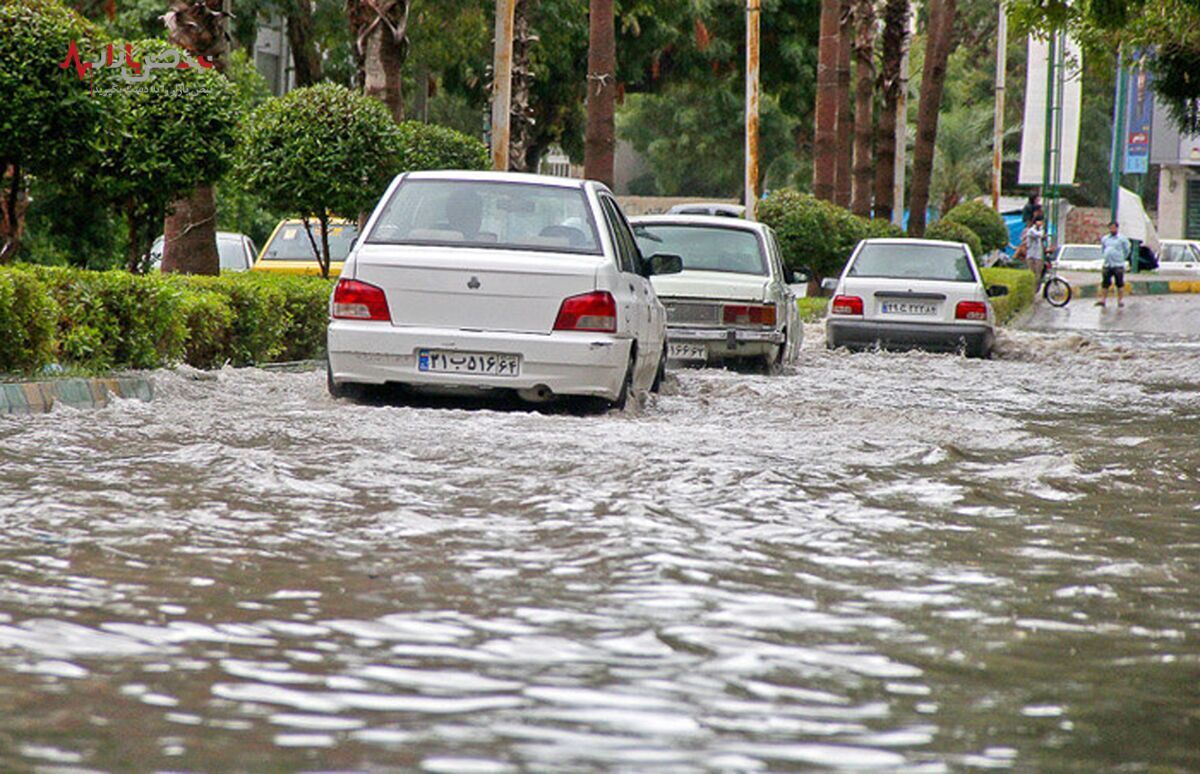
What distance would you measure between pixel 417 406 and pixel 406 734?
759cm

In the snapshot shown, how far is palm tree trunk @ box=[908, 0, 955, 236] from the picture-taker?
45.2 meters

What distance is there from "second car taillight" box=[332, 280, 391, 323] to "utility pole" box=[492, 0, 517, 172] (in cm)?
1334

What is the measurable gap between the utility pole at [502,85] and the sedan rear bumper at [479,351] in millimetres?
13448

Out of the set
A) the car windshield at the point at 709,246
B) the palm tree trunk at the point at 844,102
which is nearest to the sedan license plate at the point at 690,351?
the car windshield at the point at 709,246

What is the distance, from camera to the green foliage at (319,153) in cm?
2005

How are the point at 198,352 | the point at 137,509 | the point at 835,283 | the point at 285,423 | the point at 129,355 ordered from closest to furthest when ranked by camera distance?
the point at 137,509 → the point at 285,423 → the point at 129,355 → the point at 198,352 → the point at 835,283

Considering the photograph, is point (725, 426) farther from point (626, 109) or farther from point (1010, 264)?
point (626, 109)

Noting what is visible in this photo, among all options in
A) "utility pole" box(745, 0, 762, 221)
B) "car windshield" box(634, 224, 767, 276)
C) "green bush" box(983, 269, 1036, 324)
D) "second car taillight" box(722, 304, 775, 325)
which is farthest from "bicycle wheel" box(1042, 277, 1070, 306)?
"second car taillight" box(722, 304, 775, 325)

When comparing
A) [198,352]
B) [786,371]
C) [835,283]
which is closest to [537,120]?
[835,283]

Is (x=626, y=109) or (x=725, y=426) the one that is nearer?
(x=725, y=426)

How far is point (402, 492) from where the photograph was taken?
27.6ft

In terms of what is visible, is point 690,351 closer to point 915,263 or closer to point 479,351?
point 915,263

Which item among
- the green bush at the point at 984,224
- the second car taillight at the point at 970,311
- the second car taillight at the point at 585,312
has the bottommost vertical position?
the second car taillight at the point at 970,311

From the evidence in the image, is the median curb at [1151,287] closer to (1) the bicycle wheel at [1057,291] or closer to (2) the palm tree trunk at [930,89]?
(2) the palm tree trunk at [930,89]
